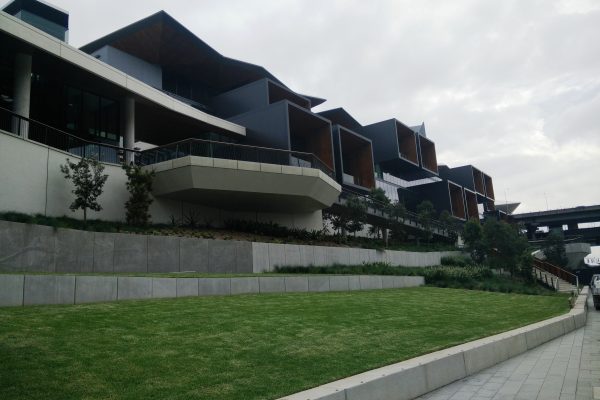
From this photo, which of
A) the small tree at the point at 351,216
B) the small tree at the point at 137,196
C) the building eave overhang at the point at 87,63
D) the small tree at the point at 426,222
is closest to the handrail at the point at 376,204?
the small tree at the point at 426,222

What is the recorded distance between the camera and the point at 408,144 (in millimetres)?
56031

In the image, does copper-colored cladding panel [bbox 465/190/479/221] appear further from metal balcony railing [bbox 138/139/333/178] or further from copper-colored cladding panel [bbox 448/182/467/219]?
metal balcony railing [bbox 138/139/333/178]

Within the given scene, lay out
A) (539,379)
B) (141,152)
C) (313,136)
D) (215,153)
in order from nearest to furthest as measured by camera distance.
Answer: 1. (539,379)
2. (215,153)
3. (141,152)
4. (313,136)

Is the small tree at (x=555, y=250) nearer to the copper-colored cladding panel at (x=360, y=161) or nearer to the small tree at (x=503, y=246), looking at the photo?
the small tree at (x=503, y=246)

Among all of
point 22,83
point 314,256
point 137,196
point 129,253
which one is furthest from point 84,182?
point 314,256

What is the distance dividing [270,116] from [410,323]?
24097mm

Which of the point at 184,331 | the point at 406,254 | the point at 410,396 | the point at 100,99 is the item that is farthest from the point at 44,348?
the point at 406,254

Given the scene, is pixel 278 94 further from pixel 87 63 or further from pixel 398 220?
pixel 87 63

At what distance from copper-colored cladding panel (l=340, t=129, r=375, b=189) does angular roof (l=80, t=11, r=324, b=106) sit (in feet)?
36.3

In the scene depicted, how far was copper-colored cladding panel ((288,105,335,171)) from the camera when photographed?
37281 mm

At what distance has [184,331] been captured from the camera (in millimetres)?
8242

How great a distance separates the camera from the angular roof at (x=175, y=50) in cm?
3491

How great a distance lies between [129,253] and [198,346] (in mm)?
11960

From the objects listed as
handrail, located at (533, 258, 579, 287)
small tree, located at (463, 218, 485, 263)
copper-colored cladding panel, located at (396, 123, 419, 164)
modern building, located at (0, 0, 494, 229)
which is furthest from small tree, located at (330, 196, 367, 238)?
copper-colored cladding panel, located at (396, 123, 419, 164)
